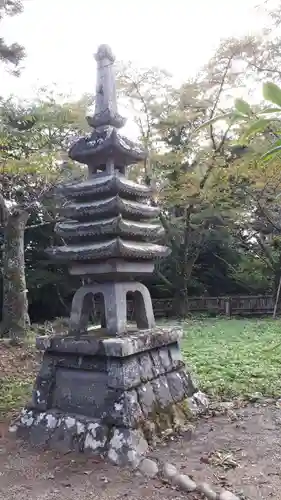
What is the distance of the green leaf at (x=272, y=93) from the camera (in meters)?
0.68

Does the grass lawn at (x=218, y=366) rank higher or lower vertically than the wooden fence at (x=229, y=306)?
lower

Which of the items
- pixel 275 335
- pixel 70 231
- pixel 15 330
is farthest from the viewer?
pixel 275 335

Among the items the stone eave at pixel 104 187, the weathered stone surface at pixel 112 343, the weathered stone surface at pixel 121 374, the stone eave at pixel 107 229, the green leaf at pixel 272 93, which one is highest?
the stone eave at pixel 104 187

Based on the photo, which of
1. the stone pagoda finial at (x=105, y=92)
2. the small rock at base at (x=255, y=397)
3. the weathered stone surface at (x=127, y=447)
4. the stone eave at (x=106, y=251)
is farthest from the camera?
the small rock at base at (x=255, y=397)

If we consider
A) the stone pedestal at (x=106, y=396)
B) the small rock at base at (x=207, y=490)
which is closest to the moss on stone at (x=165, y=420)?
the stone pedestal at (x=106, y=396)

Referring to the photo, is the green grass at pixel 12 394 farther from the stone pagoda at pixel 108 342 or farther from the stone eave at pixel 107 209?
the stone eave at pixel 107 209

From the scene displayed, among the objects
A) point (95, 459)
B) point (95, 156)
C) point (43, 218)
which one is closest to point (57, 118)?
point (43, 218)

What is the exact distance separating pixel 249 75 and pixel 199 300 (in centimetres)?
790

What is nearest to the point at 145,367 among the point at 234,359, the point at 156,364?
the point at 156,364

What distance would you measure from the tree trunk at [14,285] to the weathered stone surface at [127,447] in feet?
18.5

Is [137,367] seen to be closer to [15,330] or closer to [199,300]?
[15,330]

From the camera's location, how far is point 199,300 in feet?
50.9

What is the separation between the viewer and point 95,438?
3.83m

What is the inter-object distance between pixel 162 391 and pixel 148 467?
959 mm
